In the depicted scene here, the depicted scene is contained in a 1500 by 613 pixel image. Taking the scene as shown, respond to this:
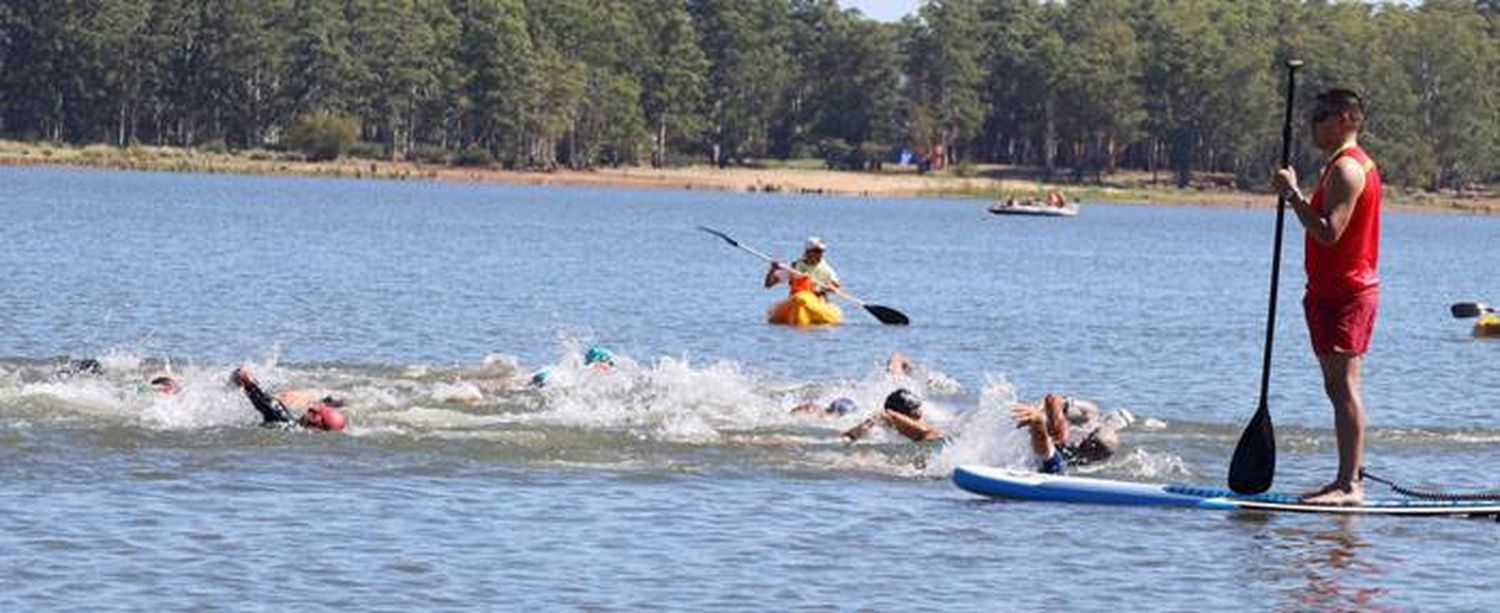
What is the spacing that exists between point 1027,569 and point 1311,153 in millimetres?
154602

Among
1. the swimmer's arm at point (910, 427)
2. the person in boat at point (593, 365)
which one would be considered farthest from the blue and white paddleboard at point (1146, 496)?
the person in boat at point (593, 365)

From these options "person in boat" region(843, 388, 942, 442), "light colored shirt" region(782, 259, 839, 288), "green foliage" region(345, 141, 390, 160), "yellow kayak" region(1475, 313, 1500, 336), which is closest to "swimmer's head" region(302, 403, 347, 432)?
"person in boat" region(843, 388, 942, 442)

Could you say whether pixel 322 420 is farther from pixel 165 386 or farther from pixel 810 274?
pixel 810 274

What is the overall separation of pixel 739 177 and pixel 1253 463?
152 m

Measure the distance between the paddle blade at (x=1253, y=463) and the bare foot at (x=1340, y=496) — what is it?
0.51 m

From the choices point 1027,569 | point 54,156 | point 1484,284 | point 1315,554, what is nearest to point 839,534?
point 1027,569

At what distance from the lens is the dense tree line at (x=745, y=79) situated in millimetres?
159750

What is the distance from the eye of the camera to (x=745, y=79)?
17700cm

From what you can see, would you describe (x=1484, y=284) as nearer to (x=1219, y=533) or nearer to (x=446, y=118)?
(x=1219, y=533)

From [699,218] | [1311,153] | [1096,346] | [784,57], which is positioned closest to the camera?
[1096,346]

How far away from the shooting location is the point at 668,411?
84.9 ft

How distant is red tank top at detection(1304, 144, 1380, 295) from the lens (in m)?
17.9

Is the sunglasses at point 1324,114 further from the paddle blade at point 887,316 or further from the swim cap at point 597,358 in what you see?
the paddle blade at point 887,316

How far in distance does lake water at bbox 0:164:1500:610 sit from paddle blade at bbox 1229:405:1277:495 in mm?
257
